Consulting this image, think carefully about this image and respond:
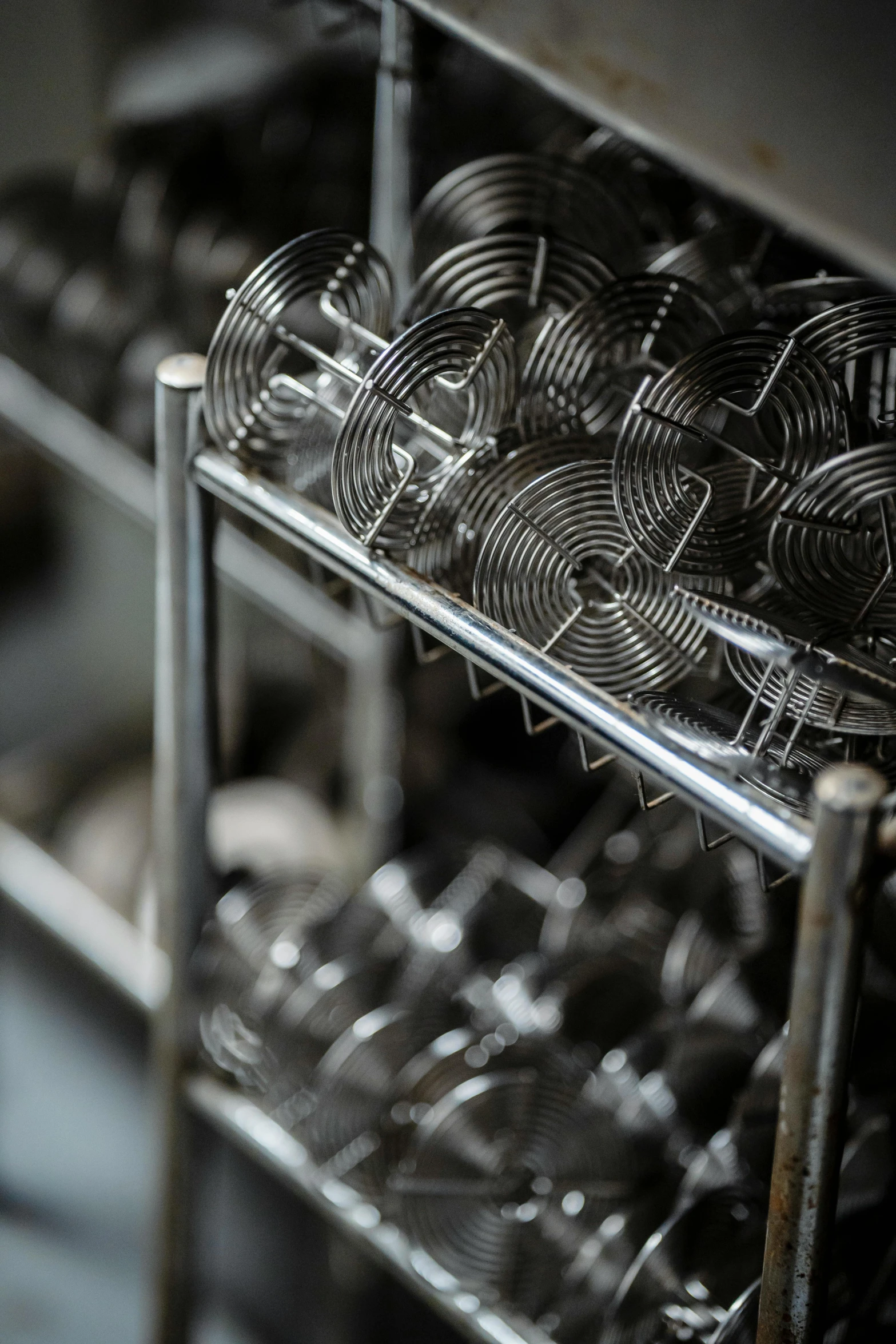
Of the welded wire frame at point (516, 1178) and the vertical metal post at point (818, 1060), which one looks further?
the welded wire frame at point (516, 1178)

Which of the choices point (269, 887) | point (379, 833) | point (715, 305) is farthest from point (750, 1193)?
point (379, 833)

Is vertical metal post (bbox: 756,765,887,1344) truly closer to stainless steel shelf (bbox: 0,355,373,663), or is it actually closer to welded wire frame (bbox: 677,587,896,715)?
welded wire frame (bbox: 677,587,896,715)

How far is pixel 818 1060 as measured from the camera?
0.63 m

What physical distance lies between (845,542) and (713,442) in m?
0.09

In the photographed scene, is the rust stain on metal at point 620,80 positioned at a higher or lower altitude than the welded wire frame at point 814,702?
higher

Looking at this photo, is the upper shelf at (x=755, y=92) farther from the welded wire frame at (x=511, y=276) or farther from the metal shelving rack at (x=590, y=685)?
the welded wire frame at (x=511, y=276)

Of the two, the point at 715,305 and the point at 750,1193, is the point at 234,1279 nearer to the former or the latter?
the point at 750,1193

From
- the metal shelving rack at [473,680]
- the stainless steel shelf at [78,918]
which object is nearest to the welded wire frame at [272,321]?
the metal shelving rack at [473,680]

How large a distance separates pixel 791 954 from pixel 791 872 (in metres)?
0.45

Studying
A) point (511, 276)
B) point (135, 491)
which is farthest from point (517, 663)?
point (135, 491)

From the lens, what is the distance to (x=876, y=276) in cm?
66

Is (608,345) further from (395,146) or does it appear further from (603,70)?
(395,146)

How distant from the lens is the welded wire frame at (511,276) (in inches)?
35.7

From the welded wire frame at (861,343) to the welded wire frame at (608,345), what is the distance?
78 millimetres
